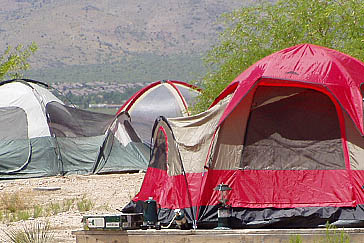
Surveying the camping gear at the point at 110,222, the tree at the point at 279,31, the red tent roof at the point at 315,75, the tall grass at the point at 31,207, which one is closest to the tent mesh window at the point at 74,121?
the tree at the point at 279,31

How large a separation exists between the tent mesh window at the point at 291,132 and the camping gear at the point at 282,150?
0.04ft

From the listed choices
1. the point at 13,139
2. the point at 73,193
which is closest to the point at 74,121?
the point at 13,139

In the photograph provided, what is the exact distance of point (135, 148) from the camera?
20891mm

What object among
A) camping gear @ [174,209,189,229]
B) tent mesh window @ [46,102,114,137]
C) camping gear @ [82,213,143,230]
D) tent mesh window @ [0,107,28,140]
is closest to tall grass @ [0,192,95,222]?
camping gear @ [82,213,143,230]

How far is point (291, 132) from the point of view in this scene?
33.1 ft

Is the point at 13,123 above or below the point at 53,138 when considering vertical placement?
above

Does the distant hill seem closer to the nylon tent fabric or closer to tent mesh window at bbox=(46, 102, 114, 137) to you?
→ the nylon tent fabric

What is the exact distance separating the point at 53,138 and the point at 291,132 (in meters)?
10.6

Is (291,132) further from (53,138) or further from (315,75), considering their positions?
(53,138)

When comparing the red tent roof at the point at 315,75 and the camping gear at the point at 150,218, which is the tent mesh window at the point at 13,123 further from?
the camping gear at the point at 150,218

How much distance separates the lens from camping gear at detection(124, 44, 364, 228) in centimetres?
977

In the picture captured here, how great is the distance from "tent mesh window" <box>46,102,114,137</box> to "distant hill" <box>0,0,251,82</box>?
73.0 meters

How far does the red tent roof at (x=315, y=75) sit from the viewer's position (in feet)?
32.3

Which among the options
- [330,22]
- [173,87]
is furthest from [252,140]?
[173,87]
